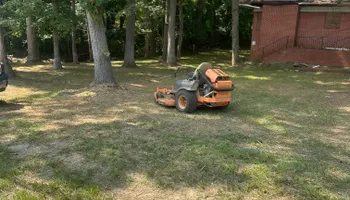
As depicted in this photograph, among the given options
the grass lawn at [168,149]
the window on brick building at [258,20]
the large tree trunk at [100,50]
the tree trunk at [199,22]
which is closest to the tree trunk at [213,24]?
the tree trunk at [199,22]

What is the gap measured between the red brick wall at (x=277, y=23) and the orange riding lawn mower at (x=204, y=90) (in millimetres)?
14613

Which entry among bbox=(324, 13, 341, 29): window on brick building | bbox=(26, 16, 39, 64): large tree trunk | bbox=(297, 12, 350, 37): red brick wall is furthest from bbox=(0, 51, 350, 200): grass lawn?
bbox=(324, 13, 341, 29): window on brick building

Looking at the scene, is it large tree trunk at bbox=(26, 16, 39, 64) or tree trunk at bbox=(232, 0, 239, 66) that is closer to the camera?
large tree trunk at bbox=(26, 16, 39, 64)

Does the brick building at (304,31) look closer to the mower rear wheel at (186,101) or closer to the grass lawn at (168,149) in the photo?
the grass lawn at (168,149)

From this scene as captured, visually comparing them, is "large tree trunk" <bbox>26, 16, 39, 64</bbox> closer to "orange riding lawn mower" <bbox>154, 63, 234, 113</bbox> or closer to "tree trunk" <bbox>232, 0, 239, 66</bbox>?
"tree trunk" <bbox>232, 0, 239, 66</bbox>

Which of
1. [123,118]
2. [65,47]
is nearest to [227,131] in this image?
[123,118]

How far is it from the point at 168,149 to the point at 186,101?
2.59m

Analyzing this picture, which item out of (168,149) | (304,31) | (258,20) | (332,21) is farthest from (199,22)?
Result: (168,149)

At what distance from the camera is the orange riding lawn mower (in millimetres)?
7508

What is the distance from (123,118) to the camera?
7.29 m

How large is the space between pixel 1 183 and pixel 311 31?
65.6ft

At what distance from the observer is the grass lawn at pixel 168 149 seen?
405 cm

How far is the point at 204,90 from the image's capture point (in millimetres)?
7734

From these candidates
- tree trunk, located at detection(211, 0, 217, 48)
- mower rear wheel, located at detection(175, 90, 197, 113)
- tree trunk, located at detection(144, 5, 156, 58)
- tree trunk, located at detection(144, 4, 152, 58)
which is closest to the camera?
mower rear wheel, located at detection(175, 90, 197, 113)
